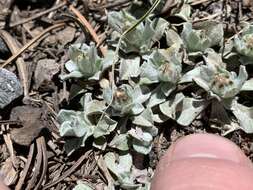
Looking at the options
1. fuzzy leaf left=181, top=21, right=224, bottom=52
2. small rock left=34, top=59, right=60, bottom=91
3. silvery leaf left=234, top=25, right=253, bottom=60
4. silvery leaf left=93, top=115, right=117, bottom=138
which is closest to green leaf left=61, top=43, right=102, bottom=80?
small rock left=34, top=59, right=60, bottom=91

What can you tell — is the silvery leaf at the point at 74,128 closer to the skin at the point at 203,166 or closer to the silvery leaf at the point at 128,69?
the silvery leaf at the point at 128,69

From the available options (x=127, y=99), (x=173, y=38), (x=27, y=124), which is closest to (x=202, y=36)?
(x=173, y=38)

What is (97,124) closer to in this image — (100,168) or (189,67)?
(100,168)

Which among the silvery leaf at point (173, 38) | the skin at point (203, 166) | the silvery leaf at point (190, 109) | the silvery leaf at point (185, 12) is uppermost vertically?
the silvery leaf at point (185, 12)

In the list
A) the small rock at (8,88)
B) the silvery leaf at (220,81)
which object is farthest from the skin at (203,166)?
the small rock at (8,88)

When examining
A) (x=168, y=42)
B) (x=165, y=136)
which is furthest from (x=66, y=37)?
(x=165, y=136)

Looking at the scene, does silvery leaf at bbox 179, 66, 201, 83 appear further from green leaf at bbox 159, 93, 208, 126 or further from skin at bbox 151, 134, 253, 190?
skin at bbox 151, 134, 253, 190
